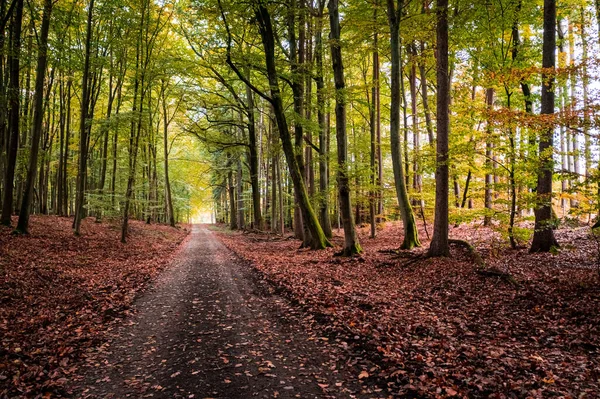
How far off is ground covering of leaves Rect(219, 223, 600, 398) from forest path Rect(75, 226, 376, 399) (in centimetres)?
56

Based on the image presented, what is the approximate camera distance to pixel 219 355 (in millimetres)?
5023

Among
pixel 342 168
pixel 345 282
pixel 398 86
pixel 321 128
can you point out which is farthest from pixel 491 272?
pixel 321 128

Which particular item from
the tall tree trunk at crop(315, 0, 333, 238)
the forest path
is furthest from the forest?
A: the tall tree trunk at crop(315, 0, 333, 238)

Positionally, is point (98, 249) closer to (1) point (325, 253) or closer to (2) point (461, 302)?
(1) point (325, 253)

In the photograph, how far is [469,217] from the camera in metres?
11.3

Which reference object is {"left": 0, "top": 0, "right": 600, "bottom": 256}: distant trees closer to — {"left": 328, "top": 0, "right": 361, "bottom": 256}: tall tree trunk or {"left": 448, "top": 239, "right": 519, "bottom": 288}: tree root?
{"left": 328, "top": 0, "right": 361, "bottom": 256}: tall tree trunk

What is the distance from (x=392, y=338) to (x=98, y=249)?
13856 mm

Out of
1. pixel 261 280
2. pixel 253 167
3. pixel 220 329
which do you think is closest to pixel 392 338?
pixel 220 329

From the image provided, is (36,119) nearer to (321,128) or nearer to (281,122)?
(281,122)

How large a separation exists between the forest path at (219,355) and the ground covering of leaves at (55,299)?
464 millimetres

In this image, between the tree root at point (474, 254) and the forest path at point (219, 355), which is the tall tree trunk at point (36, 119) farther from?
A: the tree root at point (474, 254)

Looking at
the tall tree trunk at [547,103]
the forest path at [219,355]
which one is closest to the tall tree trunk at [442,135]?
the tall tree trunk at [547,103]

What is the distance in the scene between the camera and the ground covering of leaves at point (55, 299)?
455cm

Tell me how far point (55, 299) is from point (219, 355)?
16.2 ft
